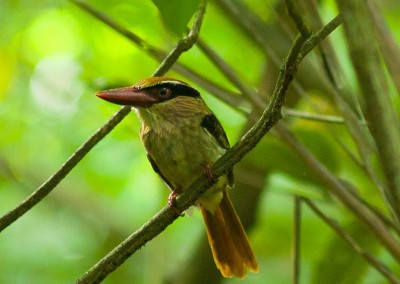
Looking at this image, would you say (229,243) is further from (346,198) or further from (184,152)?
(346,198)

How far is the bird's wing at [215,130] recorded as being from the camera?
284 centimetres

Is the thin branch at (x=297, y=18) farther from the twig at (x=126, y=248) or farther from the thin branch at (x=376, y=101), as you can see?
the twig at (x=126, y=248)

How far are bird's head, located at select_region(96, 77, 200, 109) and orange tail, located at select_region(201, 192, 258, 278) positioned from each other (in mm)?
481

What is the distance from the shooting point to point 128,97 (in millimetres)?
2506

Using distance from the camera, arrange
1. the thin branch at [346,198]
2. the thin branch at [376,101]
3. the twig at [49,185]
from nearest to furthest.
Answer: the thin branch at [376,101] → the twig at [49,185] → the thin branch at [346,198]

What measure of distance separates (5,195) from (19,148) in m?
0.74

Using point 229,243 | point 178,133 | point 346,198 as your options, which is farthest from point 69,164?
point 229,243

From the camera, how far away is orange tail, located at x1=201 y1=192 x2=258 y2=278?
3105 mm

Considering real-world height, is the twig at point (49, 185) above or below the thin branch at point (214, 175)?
below

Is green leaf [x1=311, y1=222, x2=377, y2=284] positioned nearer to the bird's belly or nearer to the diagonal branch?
the bird's belly

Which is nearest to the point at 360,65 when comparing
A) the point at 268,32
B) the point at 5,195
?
the point at 268,32

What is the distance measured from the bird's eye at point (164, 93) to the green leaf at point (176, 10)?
4.13 ft

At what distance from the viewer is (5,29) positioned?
4.30 meters

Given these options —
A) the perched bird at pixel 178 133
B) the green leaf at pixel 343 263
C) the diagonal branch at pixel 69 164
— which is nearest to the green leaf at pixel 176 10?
the diagonal branch at pixel 69 164
